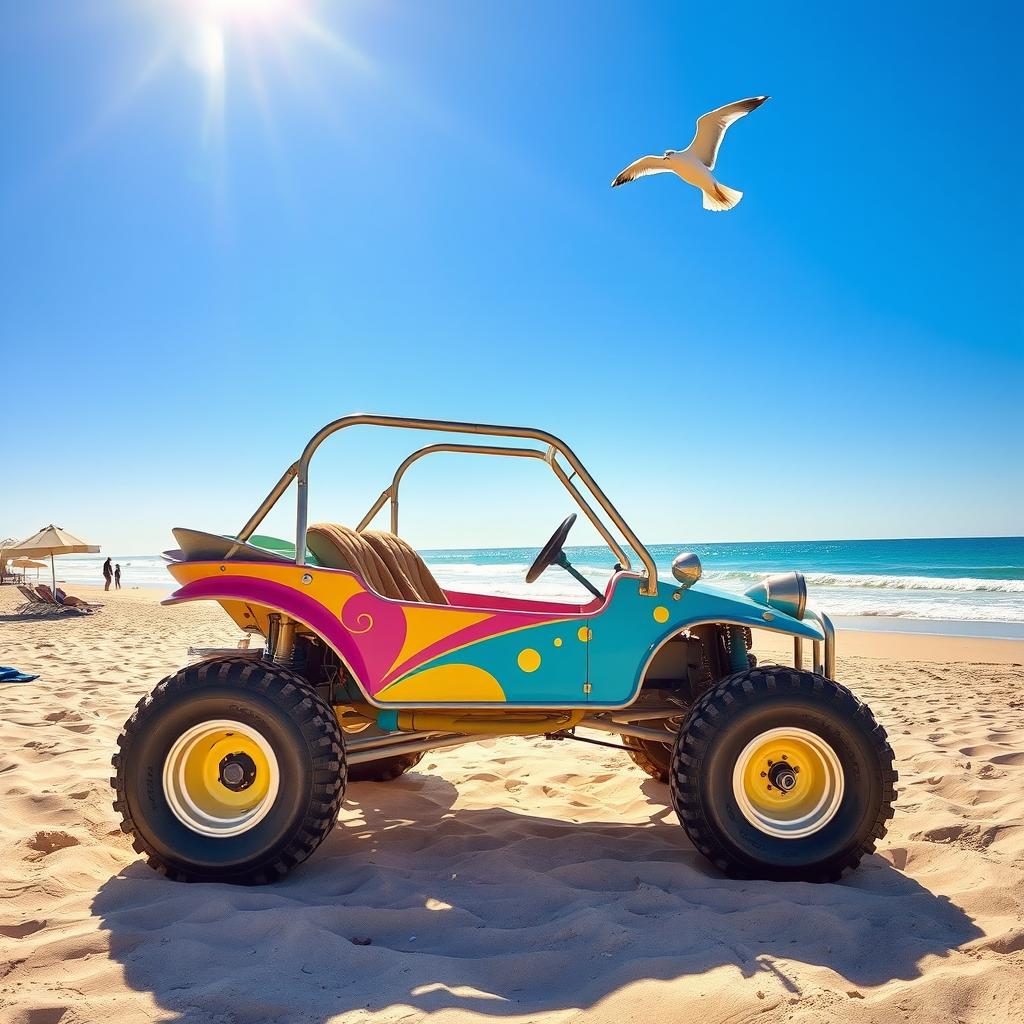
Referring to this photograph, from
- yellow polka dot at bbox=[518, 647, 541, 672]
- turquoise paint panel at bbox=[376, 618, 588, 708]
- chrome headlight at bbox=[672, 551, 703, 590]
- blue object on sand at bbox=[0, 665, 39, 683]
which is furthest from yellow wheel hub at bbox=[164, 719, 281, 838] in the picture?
blue object on sand at bbox=[0, 665, 39, 683]

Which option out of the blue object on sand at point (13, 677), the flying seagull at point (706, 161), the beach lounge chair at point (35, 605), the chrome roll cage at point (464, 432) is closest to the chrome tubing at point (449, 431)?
the chrome roll cage at point (464, 432)

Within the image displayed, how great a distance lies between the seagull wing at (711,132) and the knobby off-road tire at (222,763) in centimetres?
865

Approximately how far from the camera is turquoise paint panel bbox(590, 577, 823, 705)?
3223 millimetres

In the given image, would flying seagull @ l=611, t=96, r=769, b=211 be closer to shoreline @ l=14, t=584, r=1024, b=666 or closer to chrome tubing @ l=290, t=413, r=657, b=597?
shoreline @ l=14, t=584, r=1024, b=666

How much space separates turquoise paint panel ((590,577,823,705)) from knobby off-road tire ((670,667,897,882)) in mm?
277

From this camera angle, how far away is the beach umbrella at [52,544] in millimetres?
19062

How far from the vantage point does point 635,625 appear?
10.7 feet

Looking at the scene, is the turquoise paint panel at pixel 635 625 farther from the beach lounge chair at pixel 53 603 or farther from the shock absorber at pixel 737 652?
the beach lounge chair at pixel 53 603

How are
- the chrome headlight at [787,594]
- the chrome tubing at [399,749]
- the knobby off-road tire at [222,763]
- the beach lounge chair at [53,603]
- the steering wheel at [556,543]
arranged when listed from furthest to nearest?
the beach lounge chair at [53,603]
the steering wheel at [556,543]
the chrome headlight at [787,594]
the chrome tubing at [399,749]
the knobby off-road tire at [222,763]

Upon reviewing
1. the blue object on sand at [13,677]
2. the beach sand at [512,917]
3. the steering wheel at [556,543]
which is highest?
the steering wheel at [556,543]

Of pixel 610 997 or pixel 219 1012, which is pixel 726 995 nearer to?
pixel 610 997

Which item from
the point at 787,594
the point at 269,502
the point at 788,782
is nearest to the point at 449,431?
the point at 269,502

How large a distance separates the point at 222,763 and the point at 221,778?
6 centimetres

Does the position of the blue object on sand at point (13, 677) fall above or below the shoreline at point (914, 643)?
above
